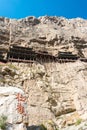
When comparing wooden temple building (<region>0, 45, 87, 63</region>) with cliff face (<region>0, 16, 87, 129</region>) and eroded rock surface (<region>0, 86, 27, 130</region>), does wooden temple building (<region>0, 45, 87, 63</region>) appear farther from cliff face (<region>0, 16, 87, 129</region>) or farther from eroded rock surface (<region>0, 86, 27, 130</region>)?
eroded rock surface (<region>0, 86, 27, 130</region>)

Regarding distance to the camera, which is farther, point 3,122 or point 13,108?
point 13,108

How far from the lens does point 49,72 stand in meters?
28.1

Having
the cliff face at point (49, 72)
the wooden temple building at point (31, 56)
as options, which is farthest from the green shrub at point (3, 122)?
the wooden temple building at point (31, 56)

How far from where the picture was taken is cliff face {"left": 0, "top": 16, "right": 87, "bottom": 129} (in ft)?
72.5

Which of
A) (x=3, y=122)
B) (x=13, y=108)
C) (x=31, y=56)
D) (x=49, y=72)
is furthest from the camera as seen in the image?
(x=31, y=56)

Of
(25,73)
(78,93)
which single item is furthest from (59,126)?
(25,73)

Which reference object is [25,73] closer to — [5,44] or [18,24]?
[5,44]

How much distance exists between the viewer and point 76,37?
3447 cm

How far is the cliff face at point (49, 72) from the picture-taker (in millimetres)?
22094

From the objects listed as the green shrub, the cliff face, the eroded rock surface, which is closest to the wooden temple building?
the cliff face

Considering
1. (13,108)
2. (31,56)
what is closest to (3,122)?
(13,108)

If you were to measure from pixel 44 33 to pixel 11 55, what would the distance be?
684 centimetres

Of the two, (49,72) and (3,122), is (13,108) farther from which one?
(49,72)

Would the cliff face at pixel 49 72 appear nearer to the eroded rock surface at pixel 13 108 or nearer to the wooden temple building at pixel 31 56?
the wooden temple building at pixel 31 56
